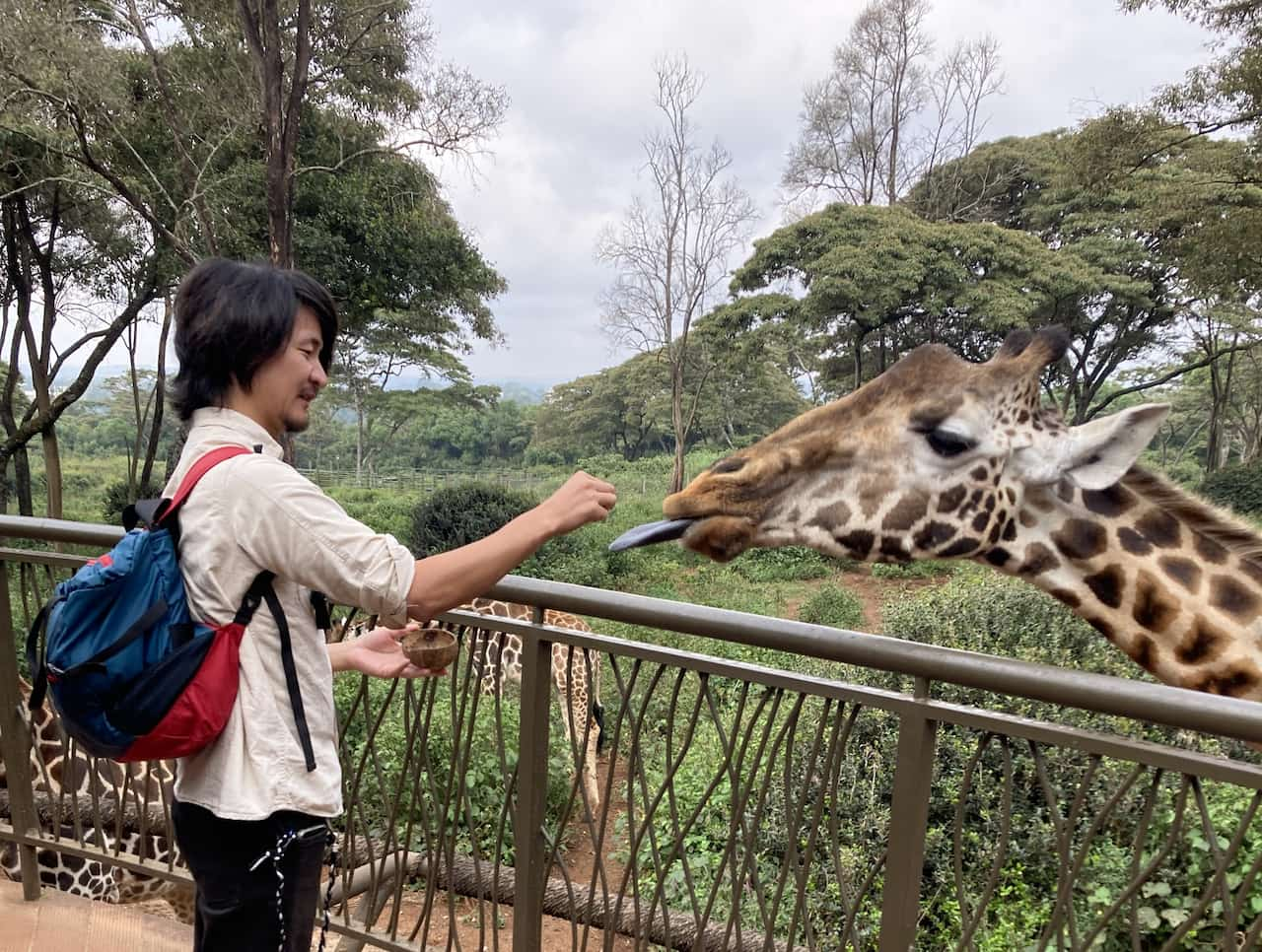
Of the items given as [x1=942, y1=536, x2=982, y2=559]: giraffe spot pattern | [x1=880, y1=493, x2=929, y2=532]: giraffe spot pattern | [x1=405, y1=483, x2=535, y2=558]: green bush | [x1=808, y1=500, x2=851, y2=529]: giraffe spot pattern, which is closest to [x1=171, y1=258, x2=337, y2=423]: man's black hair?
[x1=808, y1=500, x2=851, y2=529]: giraffe spot pattern

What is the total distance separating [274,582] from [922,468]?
49.1 inches

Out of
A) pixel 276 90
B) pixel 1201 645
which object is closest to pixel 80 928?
pixel 1201 645

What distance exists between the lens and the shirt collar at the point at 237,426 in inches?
44.9

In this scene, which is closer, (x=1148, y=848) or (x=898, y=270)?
(x=1148, y=848)

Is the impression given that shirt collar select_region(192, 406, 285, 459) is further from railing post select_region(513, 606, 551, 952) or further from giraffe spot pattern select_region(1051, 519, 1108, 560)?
giraffe spot pattern select_region(1051, 519, 1108, 560)

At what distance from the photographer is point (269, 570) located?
3.59 feet

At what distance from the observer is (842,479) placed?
168 centimetres

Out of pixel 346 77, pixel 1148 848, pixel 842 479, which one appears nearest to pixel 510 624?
pixel 842 479

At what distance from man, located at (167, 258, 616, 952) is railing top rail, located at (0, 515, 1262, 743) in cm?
28

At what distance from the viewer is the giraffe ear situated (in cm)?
146

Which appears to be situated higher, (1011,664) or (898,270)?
(898,270)

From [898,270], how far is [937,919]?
10.7 m

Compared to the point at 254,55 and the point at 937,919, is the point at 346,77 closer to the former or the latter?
the point at 254,55

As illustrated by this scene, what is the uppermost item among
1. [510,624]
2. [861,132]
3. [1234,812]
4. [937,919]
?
[861,132]
